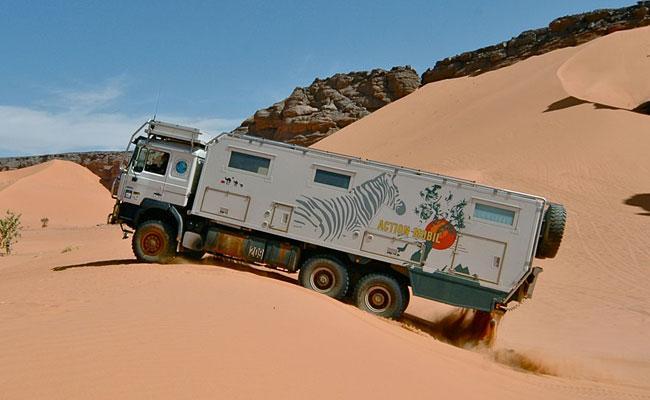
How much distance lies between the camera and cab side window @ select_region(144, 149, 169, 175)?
13945 mm

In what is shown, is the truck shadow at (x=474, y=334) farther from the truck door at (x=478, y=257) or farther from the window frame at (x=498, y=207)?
the window frame at (x=498, y=207)

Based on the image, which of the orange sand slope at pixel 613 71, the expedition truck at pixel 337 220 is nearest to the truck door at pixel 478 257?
the expedition truck at pixel 337 220

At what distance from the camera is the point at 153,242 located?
13742 millimetres

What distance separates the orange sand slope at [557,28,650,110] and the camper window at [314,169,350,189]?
104ft

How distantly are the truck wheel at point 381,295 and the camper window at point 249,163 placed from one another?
129 inches

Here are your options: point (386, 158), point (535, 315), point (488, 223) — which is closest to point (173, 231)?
point (488, 223)

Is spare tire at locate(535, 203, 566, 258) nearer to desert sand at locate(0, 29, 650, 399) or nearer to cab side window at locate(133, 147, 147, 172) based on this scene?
desert sand at locate(0, 29, 650, 399)

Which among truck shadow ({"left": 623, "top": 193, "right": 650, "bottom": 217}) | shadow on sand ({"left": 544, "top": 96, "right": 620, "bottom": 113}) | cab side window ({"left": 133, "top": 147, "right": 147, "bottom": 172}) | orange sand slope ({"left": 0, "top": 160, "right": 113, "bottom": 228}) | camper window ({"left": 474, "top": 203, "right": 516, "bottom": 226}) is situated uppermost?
shadow on sand ({"left": 544, "top": 96, "right": 620, "bottom": 113})

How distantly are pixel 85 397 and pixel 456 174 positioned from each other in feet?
97.8

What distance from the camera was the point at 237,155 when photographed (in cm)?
1353

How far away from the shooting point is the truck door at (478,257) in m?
12.1

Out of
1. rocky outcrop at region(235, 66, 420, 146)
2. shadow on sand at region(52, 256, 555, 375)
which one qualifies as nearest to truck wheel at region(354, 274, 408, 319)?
shadow on sand at region(52, 256, 555, 375)

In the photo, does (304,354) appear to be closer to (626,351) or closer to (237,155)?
(237,155)

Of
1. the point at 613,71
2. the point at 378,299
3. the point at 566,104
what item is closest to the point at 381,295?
the point at 378,299
